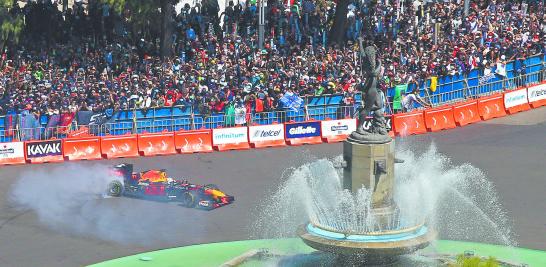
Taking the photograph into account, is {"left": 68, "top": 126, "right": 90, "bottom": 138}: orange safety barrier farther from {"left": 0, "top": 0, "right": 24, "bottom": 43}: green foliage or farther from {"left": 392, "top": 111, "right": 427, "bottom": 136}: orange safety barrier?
{"left": 392, "top": 111, "right": 427, "bottom": 136}: orange safety barrier

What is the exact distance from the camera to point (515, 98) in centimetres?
4428

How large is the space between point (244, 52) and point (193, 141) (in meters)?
6.30

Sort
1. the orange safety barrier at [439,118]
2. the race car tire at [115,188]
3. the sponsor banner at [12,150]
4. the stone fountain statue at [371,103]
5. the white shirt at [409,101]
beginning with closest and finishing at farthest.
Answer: the stone fountain statue at [371,103] → the race car tire at [115,188] → the sponsor banner at [12,150] → the orange safety barrier at [439,118] → the white shirt at [409,101]

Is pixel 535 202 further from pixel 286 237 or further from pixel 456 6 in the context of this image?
pixel 456 6

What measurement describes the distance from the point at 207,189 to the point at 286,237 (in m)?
5.24

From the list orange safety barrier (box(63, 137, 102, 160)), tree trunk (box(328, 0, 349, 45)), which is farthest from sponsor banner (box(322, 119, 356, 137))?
orange safety barrier (box(63, 137, 102, 160))

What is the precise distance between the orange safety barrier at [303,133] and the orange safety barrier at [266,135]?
0.27 m

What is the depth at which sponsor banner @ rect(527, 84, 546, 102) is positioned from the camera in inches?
1760

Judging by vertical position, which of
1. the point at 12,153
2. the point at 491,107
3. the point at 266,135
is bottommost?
the point at 12,153

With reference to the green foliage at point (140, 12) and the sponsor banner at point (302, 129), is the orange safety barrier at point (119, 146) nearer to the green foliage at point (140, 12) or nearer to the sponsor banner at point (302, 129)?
the sponsor banner at point (302, 129)

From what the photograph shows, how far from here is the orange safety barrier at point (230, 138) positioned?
130 feet

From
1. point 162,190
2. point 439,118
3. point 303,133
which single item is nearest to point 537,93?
point 439,118

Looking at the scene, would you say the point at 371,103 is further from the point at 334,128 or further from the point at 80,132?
the point at 80,132

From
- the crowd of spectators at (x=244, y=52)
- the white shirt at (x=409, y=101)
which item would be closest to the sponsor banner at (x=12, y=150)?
the crowd of spectators at (x=244, y=52)
